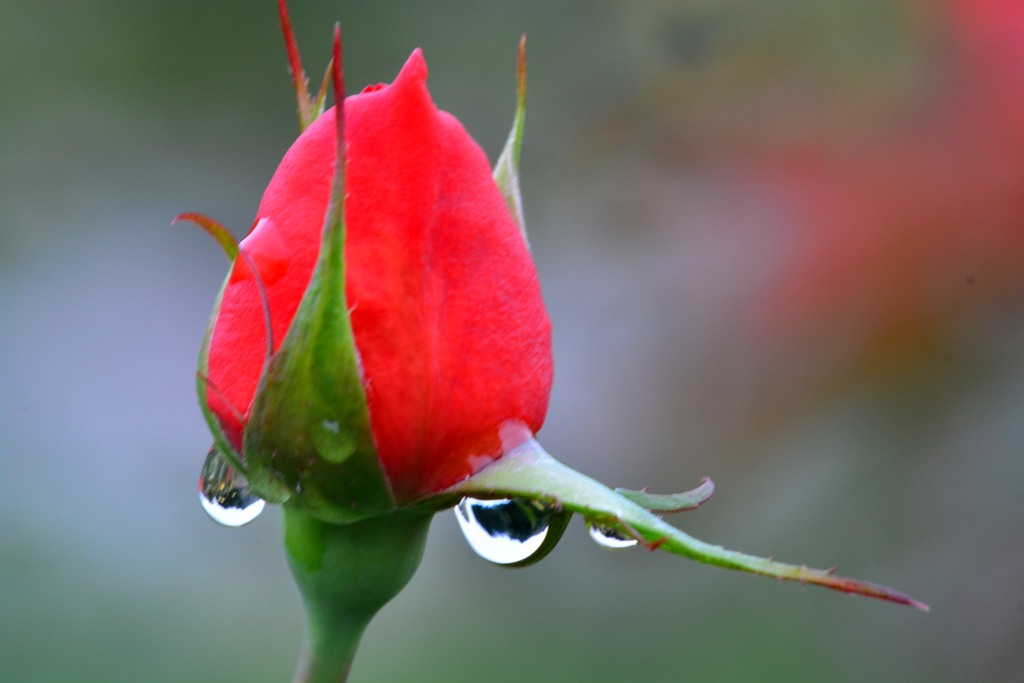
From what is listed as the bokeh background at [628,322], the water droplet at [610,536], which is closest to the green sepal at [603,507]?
the water droplet at [610,536]

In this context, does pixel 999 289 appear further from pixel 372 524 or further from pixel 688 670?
pixel 372 524

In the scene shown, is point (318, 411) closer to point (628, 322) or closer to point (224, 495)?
point (224, 495)

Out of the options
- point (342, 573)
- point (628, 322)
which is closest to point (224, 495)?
point (342, 573)

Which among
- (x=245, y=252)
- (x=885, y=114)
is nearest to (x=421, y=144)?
(x=245, y=252)

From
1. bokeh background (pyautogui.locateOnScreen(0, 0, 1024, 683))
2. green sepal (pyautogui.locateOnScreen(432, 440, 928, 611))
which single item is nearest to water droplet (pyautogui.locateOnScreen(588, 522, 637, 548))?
green sepal (pyautogui.locateOnScreen(432, 440, 928, 611))

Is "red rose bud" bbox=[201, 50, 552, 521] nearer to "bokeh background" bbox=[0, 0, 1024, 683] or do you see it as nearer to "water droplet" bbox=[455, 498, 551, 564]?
"water droplet" bbox=[455, 498, 551, 564]

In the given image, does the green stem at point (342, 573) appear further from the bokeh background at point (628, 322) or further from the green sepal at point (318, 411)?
the bokeh background at point (628, 322)
